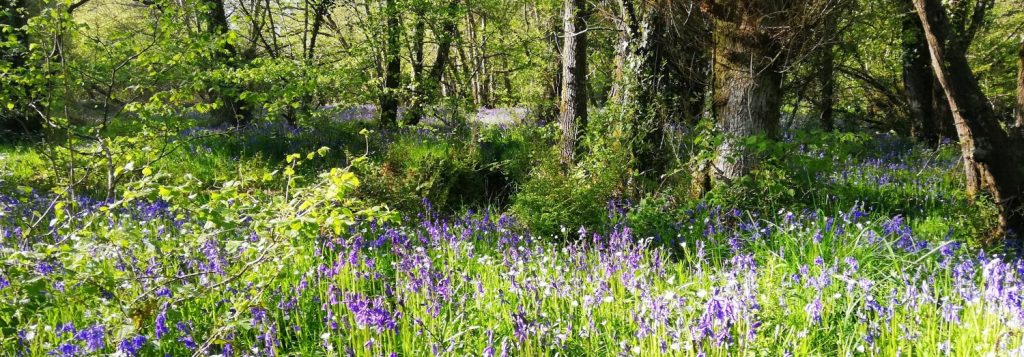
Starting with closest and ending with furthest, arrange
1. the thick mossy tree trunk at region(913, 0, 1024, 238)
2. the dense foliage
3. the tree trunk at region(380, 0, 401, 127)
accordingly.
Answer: the dense foliage < the thick mossy tree trunk at region(913, 0, 1024, 238) < the tree trunk at region(380, 0, 401, 127)

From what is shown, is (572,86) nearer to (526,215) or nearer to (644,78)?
(644,78)

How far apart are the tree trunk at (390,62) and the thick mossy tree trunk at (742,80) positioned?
206 inches

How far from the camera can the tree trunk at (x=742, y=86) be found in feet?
17.3

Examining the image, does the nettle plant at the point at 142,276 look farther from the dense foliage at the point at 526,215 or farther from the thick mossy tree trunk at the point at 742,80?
the thick mossy tree trunk at the point at 742,80

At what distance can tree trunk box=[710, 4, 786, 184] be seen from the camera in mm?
5277

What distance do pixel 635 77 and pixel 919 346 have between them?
4.07m

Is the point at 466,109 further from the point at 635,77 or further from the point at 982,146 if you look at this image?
the point at 982,146

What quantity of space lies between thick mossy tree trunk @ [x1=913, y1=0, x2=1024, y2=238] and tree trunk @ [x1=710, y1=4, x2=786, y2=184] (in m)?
1.13

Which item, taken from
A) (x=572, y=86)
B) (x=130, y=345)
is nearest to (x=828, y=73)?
(x=572, y=86)

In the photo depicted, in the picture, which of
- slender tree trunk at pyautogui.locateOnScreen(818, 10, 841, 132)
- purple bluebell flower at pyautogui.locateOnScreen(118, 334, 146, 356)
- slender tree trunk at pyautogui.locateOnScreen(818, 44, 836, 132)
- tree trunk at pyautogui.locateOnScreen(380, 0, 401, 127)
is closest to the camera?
purple bluebell flower at pyautogui.locateOnScreen(118, 334, 146, 356)

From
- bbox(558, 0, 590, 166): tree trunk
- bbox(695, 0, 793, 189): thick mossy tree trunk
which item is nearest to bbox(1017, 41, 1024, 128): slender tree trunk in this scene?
bbox(695, 0, 793, 189): thick mossy tree trunk

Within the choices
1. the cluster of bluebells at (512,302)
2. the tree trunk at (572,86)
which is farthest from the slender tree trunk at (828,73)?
the tree trunk at (572,86)

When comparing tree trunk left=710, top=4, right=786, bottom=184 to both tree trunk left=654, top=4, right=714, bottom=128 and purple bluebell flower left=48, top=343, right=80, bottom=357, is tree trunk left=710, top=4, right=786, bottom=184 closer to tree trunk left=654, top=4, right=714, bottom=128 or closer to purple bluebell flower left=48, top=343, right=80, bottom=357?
tree trunk left=654, top=4, right=714, bottom=128

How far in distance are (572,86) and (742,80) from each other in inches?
105
